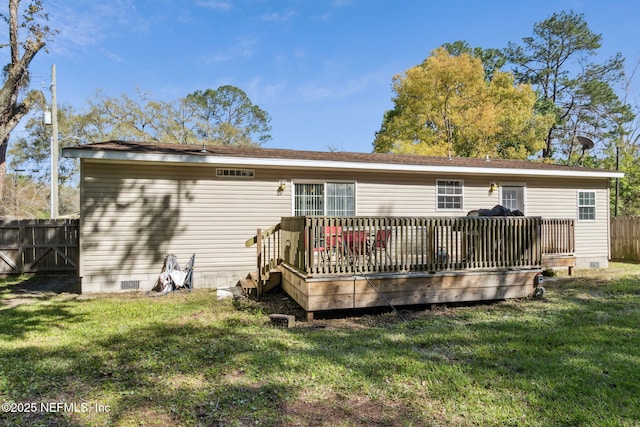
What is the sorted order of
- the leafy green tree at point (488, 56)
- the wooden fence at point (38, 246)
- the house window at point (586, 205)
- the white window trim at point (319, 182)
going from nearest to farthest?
the white window trim at point (319, 182) < the wooden fence at point (38, 246) < the house window at point (586, 205) < the leafy green tree at point (488, 56)

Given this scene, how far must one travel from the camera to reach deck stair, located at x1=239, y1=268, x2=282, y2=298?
6595mm

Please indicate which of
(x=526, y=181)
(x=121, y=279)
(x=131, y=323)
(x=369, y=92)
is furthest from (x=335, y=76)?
(x=131, y=323)

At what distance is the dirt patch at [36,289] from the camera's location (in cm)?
649

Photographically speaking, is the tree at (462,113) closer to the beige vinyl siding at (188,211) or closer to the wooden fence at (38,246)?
the beige vinyl siding at (188,211)

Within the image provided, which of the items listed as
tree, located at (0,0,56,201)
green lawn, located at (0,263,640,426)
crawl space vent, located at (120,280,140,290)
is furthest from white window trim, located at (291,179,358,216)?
→ tree, located at (0,0,56,201)

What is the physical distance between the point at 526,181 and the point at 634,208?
12837 mm

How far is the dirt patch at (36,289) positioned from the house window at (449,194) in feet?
28.0

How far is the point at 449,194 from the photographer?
30.8 feet

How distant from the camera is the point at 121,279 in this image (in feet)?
23.4

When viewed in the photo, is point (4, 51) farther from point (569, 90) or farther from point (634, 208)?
point (569, 90)

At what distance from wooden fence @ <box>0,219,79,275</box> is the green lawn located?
4.57 meters

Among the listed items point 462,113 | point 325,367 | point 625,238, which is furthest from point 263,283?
point 462,113

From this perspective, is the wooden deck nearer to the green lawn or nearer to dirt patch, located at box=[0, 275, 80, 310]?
the green lawn

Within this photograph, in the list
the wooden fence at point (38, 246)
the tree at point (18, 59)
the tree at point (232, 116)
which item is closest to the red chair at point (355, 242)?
the wooden fence at point (38, 246)
